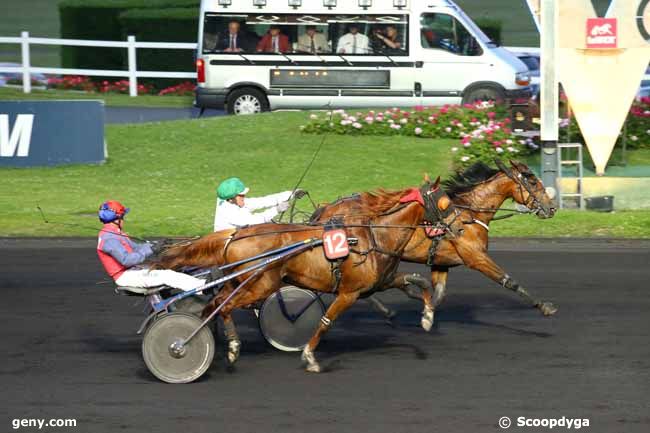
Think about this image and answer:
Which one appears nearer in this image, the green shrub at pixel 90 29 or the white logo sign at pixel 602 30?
the white logo sign at pixel 602 30

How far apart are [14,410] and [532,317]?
485 cm

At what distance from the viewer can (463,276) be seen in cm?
1173

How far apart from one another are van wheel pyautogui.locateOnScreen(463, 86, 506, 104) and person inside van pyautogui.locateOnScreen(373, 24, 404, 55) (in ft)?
5.13

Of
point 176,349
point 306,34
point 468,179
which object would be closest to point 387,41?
point 306,34

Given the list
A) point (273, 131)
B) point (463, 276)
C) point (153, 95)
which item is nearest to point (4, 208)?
point (273, 131)

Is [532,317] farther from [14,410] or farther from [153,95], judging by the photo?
[153,95]

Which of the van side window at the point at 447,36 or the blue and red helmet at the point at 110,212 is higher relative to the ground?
the van side window at the point at 447,36

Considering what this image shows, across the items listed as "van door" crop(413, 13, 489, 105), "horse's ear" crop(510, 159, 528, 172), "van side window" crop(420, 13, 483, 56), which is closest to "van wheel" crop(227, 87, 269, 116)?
"van door" crop(413, 13, 489, 105)

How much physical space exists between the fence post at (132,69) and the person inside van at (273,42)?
14.3 ft

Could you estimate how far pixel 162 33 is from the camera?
2611cm

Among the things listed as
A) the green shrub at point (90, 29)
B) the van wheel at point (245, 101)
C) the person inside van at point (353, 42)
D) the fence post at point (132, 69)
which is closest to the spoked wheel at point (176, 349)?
the person inside van at point (353, 42)

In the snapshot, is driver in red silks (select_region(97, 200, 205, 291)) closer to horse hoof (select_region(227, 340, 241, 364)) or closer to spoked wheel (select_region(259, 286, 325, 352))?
horse hoof (select_region(227, 340, 241, 364))

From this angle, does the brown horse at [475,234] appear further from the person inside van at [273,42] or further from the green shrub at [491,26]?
the green shrub at [491,26]

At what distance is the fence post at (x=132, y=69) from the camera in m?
23.8
